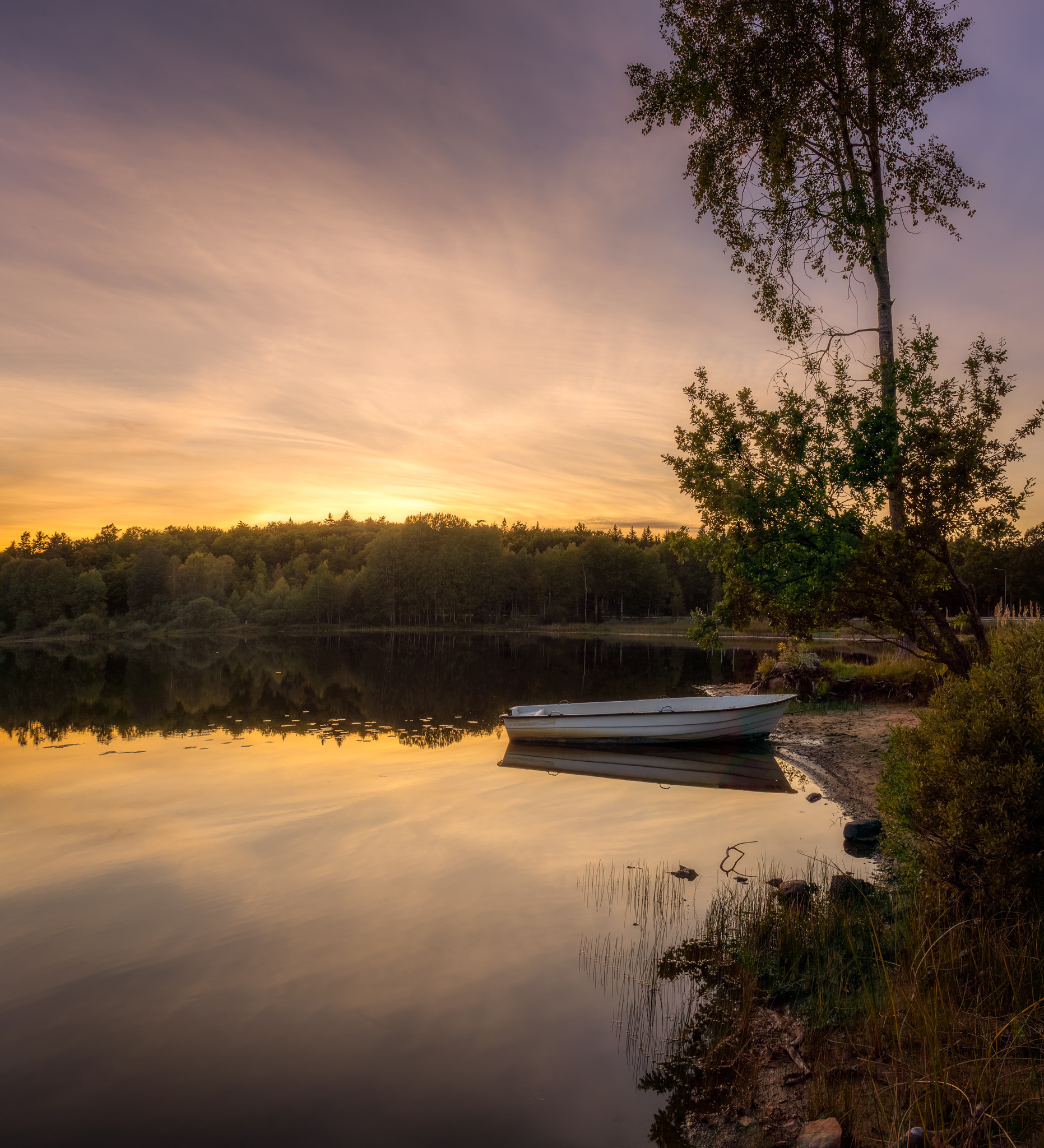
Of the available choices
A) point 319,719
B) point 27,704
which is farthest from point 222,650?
point 319,719

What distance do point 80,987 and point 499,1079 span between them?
4.45m

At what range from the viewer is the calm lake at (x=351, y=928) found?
18.0 ft

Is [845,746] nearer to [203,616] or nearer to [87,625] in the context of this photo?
[203,616]

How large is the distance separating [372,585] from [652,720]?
10015 cm

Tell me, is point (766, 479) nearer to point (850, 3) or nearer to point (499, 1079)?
point (850, 3)

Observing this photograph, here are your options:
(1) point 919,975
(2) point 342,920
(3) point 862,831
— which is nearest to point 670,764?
(3) point 862,831

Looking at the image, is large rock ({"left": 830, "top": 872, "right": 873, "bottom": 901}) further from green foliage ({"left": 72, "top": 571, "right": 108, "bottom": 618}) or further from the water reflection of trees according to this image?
green foliage ({"left": 72, "top": 571, "right": 108, "bottom": 618})

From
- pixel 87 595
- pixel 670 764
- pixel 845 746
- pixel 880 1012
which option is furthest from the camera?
pixel 87 595

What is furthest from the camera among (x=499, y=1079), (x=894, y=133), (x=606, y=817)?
(x=606, y=817)

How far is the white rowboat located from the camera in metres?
18.7

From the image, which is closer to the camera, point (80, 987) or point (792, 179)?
point (80, 987)

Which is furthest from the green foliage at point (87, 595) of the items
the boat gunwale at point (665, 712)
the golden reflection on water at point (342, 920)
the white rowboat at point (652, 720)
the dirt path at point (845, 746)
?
the dirt path at point (845, 746)

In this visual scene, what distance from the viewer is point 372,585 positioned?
115m

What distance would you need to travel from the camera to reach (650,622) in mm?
110250
